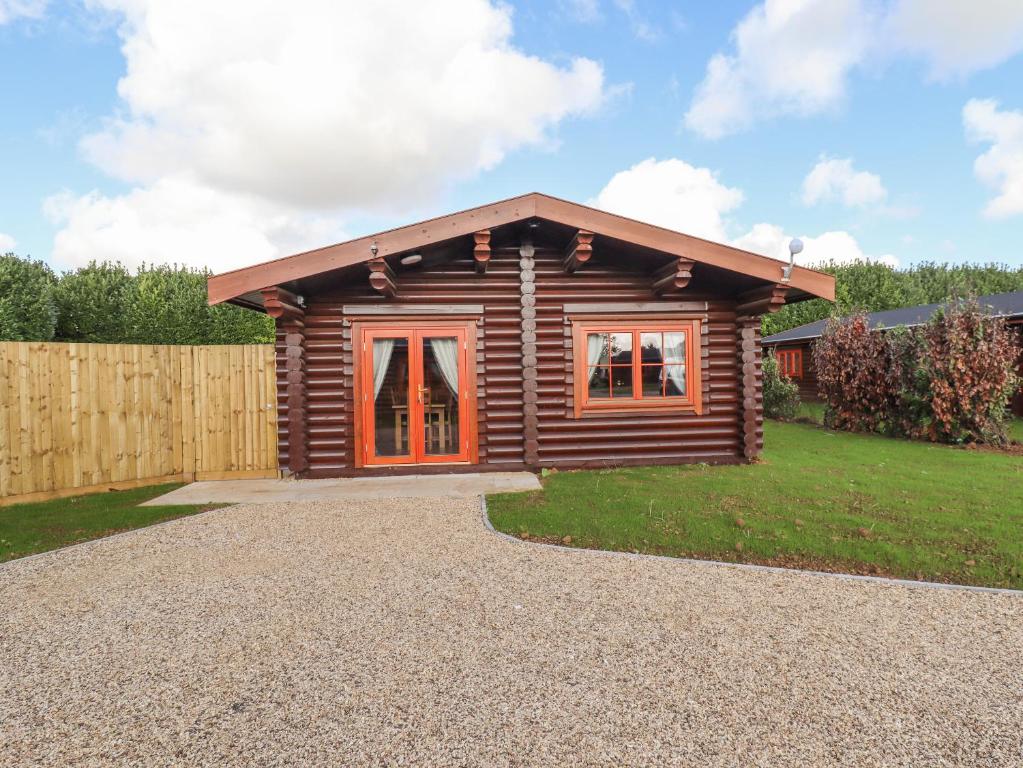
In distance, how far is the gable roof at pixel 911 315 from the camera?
13.9 meters

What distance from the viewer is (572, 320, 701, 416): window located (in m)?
7.53

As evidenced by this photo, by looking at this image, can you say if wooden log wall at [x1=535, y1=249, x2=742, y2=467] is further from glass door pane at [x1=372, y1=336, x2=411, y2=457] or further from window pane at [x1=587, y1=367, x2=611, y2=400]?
glass door pane at [x1=372, y1=336, x2=411, y2=457]

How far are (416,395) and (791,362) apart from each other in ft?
60.0

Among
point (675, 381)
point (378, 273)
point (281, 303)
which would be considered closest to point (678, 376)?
point (675, 381)

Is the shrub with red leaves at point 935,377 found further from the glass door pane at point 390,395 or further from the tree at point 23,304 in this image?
the tree at point 23,304

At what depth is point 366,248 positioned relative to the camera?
21.2ft

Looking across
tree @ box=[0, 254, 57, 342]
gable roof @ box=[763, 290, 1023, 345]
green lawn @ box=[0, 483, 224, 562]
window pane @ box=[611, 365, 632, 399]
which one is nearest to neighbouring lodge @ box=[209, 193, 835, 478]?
window pane @ box=[611, 365, 632, 399]

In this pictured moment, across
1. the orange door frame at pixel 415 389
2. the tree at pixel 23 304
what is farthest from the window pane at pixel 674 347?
the tree at pixel 23 304

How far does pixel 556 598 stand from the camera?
315cm

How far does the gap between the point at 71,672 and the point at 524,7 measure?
1151 cm

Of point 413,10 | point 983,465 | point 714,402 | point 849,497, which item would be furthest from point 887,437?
point 413,10

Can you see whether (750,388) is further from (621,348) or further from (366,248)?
(366,248)

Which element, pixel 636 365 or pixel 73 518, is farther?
pixel 636 365

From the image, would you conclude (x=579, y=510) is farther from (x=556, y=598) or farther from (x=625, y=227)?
(x=625, y=227)
